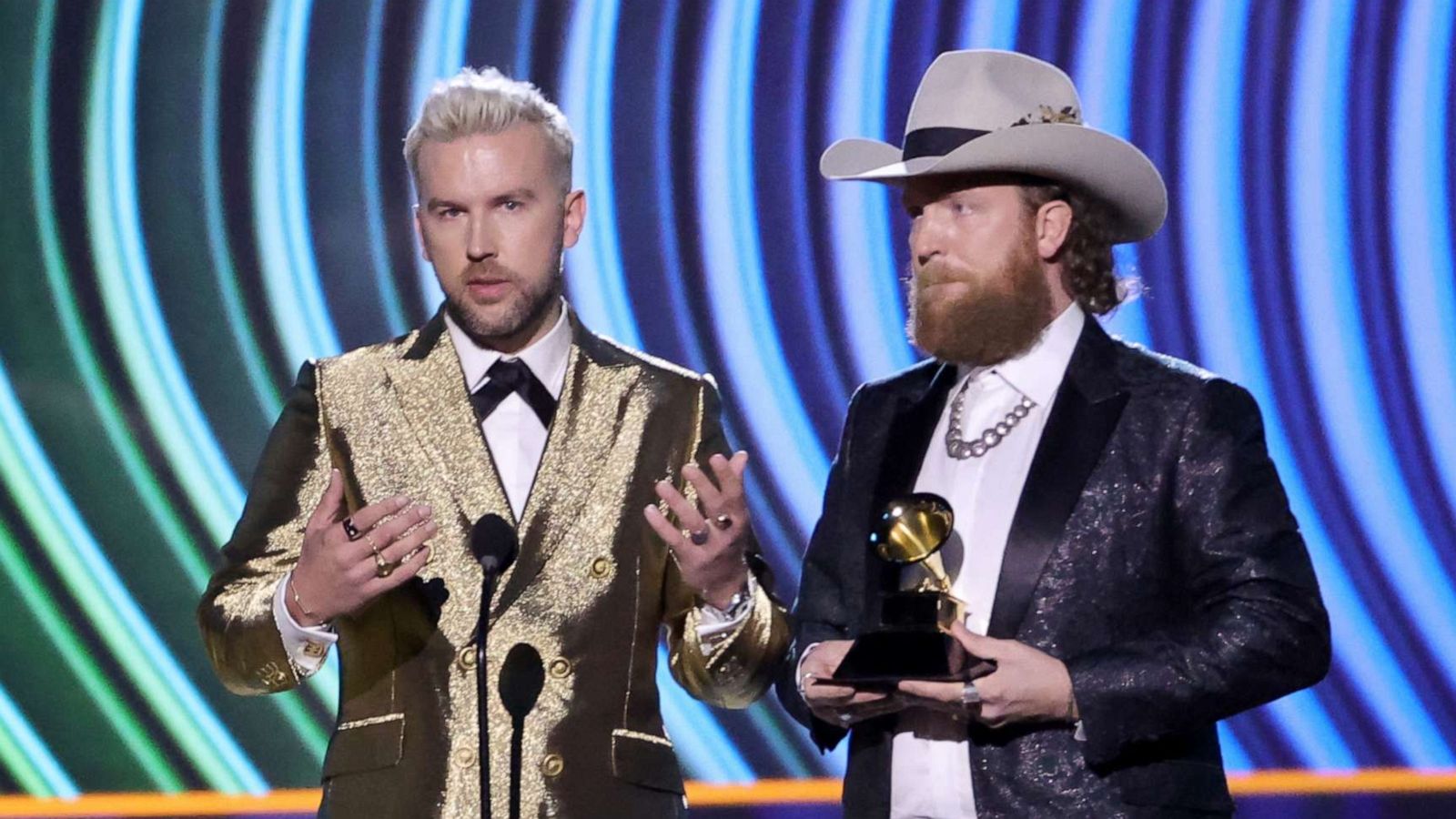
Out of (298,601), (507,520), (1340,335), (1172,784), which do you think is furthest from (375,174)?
(1172,784)

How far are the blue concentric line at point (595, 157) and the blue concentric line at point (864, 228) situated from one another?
46cm

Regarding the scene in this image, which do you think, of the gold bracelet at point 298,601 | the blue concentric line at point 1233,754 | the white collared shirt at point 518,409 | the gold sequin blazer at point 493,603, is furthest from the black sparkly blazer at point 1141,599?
the blue concentric line at point 1233,754

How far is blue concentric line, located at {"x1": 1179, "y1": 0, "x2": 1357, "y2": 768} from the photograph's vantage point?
13.0 feet

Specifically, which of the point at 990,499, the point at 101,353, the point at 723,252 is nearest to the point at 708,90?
the point at 723,252

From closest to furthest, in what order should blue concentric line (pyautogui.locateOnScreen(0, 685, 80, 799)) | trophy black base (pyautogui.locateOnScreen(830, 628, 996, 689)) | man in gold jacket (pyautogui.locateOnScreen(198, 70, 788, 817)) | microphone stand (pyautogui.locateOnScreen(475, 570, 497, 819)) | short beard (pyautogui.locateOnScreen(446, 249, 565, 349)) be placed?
microphone stand (pyautogui.locateOnScreen(475, 570, 497, 819)) → trophy black base (pyautogui.locateOnScreen(830, 628, 996, 689)) → man in gold jacket (pyautogui.locateOnScreen(198, 70, 788, 817)) → short beard (pyautogui.locateOnScreen(446, 249, 565, 349)) → blue concentric line (pyautogui.locateOnScreen(0, 685, 80, 799))

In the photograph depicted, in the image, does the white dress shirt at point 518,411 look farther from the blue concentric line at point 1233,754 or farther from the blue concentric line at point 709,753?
the blue concentric line at point 1233,754

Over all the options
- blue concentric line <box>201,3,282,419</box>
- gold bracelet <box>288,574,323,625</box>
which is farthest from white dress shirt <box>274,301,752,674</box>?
blue concentric line <box>201,3,282,419</box>

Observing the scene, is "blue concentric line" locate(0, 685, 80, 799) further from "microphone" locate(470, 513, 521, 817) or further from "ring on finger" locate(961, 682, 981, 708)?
"ring on finger" locate(961, 682, 981, 708)

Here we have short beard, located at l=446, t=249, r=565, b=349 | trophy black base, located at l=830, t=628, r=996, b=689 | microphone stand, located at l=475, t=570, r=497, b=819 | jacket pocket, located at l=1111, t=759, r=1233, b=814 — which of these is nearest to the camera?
microphone stand, located at l=475, t=570, r=497, b=819

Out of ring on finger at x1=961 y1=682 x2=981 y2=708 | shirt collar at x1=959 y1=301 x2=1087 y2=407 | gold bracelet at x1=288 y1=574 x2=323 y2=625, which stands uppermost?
shirt collar at x1=959 y1=301 x2=1087 y2=407

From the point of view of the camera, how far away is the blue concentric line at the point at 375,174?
4.09 meters

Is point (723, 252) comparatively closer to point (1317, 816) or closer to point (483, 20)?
point (483, 20)

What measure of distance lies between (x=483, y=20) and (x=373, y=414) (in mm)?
1663

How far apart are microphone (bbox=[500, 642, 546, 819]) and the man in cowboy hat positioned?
35cm
